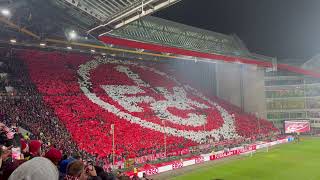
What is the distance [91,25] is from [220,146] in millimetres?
30612

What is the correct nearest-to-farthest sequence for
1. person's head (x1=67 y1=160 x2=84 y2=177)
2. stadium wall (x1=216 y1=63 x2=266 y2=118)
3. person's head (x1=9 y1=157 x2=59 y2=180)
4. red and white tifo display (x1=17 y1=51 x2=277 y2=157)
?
person's head (x1=9 y1=157 x2=59 y2=180) < person's head (x1=67 y1=160 x2=84 y2=177) < red and white tifo display (x1=17 y1=51 x2=277 y2=157) < stadium wall (x1=216 y1=63 x2=266 y2=118)

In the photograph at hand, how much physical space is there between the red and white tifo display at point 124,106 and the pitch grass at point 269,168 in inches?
Answer: 243

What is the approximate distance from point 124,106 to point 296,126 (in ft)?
110

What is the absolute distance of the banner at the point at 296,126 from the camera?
57781 millimetres

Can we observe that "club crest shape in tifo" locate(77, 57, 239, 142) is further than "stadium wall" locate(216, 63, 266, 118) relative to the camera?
No

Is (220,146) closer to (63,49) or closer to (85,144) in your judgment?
(85,144)

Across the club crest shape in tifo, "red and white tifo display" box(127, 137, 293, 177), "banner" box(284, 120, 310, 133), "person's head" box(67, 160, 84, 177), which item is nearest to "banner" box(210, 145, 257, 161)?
"red and white tifo display" box(127, 137, 293, 177)

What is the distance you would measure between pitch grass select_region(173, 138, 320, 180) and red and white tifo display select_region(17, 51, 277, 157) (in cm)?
618

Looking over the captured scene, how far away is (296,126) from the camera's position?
57.8 m

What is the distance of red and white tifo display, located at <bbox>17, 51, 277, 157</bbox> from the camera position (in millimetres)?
34531

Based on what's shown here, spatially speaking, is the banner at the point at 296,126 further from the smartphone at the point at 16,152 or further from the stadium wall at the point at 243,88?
the smartphone at the point at 16,152

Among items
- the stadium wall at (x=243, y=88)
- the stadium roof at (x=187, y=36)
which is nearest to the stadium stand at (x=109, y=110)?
the stadium roof at (x=187, y=36)

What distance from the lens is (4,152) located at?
439cm

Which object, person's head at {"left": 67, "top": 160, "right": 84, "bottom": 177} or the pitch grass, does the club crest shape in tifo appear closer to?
the pitch grass
